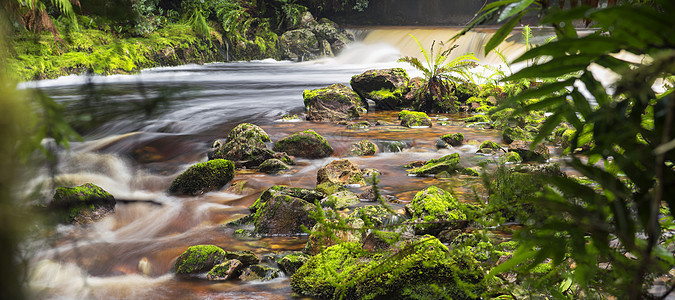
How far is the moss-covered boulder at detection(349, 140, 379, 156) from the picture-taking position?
5.73 m

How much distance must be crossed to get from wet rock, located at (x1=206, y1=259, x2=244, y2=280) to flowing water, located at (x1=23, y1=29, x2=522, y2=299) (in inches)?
2.4

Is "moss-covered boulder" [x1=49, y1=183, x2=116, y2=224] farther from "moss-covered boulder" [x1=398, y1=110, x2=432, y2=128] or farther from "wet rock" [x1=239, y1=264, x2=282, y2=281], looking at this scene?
"moss-covered boulder" [x1=398, y1=110, x2=432, y2=128]

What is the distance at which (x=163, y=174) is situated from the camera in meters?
4.98

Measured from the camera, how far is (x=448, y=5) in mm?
23422

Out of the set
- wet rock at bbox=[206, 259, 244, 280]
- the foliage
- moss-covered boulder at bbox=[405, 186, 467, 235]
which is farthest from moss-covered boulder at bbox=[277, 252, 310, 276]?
the foliage

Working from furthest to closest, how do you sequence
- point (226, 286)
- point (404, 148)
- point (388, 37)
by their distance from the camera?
1. point (388, 37)
2. point (404, 148)
3. point (226, 286)

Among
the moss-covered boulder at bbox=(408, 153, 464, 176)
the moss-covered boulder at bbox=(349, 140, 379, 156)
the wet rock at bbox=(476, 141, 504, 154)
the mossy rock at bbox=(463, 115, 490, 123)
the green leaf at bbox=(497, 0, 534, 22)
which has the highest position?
the green leaf at bbox=(497, 0, 534, 22)

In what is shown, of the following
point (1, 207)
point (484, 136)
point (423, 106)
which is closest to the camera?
point (1, 207)

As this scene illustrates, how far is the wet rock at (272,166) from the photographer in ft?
16.4

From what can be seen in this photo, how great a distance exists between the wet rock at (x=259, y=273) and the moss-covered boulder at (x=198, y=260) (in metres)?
0.20

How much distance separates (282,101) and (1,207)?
8.95 meters

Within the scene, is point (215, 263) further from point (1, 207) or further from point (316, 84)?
point (316, 84)

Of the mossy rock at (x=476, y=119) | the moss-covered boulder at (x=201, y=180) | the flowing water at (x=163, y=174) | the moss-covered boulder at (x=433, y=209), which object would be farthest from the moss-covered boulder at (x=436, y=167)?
the mossy rock at (x=476, y=119)

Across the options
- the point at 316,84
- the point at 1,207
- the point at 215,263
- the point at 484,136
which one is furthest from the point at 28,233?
the point at 316,84
